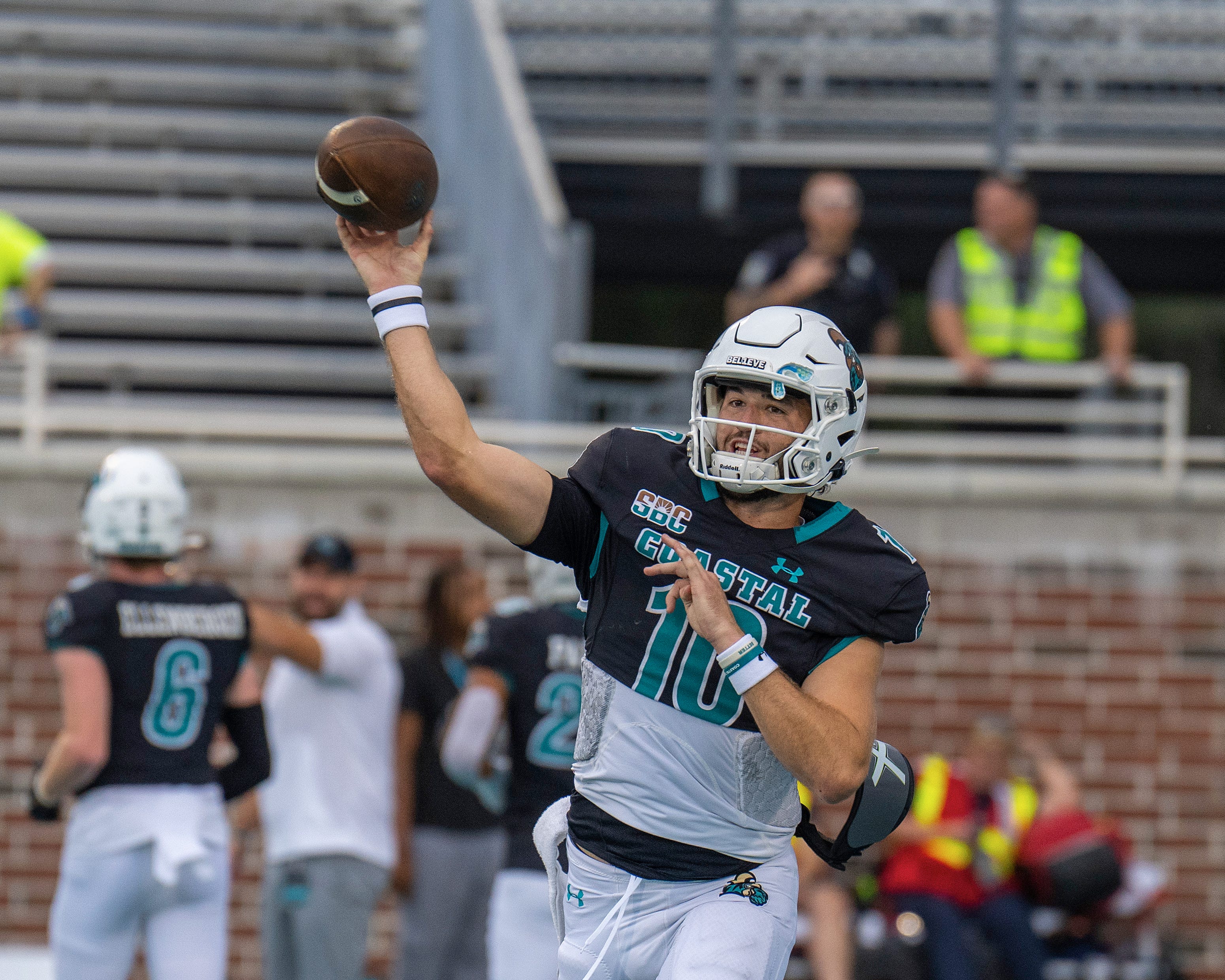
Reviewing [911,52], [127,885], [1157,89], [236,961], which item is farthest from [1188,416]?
[127,885]

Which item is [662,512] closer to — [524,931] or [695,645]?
[695,645]

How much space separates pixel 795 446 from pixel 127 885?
2.53m

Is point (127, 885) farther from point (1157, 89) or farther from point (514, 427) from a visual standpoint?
point (1157, 89)

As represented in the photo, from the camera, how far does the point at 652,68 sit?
11273mm

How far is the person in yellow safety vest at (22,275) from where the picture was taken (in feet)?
29.1

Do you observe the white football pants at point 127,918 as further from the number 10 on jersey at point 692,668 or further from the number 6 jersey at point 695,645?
the number 10 on jersey at point 692,668

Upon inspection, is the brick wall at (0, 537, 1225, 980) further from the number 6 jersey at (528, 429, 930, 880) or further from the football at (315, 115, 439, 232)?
the football at (315, 115, 439, 232)

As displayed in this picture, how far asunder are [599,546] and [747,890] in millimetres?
746

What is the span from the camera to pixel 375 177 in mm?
3189

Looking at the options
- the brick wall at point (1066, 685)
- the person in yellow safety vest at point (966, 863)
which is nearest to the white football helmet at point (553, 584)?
the person in yellow safety vest at point (966, 863)

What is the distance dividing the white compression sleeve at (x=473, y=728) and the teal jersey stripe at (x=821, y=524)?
2.18 metres

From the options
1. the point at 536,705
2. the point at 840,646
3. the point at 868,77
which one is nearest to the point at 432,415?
the point at 840,646

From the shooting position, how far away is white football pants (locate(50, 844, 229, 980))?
475 centimetres

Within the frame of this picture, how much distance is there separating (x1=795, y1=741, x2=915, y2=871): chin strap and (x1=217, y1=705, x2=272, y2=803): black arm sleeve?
2.21 metres
